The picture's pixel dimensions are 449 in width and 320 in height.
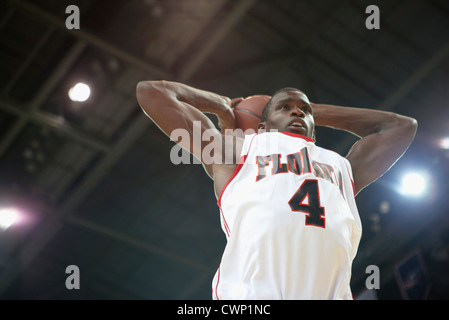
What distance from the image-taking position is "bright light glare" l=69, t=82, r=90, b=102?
7016 mm

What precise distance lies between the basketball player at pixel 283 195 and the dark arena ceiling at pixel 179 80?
418 cm

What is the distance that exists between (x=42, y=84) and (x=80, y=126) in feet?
2.62

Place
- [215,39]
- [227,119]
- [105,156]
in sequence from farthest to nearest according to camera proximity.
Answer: [105,156], [215,39], [227,119]

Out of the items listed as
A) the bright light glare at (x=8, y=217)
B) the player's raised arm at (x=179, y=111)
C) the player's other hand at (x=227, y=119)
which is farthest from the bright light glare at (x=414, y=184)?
the player's raised arm at (x=179, y=111)

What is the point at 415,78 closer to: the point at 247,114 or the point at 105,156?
the point at 105,156

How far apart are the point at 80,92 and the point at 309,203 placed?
18.8ft

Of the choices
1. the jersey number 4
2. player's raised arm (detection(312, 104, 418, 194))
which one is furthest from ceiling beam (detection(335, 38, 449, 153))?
the jersey number 4

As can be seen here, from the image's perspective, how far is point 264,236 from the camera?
1.72 metres

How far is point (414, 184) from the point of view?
790 cm

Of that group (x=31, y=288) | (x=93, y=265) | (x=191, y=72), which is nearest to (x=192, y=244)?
(x=93, y=265)

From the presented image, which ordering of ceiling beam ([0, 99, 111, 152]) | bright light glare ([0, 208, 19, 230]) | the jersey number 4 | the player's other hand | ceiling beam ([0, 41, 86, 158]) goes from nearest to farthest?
the jersey number 4 → the player's other hand → ceiling beam ([0, 41, 86, 158]) → ceiling beam ([0, 99, 111, 152]) → bright light glare ([0, 208, 19, 230])

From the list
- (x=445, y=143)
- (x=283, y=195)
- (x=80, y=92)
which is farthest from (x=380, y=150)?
(x=445, y=143)

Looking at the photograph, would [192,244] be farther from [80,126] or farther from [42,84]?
[42,84]

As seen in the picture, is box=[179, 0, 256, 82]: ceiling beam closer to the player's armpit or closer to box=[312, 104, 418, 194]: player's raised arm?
box=[312, 104, 418, 194]: player's raised arm
